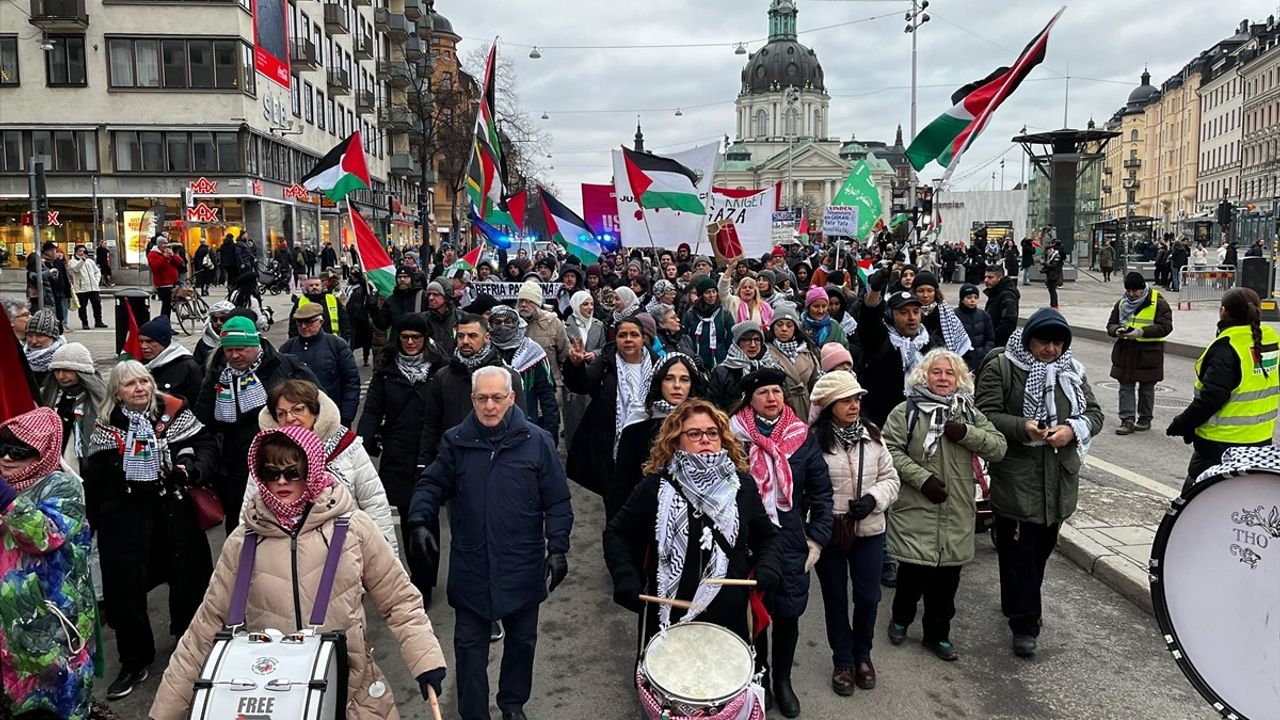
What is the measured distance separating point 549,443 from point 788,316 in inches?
115

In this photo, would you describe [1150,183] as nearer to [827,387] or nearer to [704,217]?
[704,217]

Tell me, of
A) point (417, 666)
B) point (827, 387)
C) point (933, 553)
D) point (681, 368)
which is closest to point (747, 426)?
point (827, 387)

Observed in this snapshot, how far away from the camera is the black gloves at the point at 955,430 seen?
474 centimetres

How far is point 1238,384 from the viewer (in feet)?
19.1

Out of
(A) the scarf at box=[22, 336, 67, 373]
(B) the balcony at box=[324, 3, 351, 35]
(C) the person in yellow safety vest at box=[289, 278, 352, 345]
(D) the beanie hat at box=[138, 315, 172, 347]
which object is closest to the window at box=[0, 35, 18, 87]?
(B) the balcony at box=[324, 3, 351, 35]

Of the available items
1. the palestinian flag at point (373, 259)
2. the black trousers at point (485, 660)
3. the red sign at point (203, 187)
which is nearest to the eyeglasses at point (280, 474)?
the black trousers at point (485, 660)

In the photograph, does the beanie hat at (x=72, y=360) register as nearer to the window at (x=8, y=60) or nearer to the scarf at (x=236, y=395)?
the scarf at (x=236, y=395)

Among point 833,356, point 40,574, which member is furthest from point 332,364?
point 833,356

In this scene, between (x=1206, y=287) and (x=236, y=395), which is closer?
(x=236, y=395)

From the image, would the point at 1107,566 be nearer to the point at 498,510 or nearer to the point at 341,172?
the point at 498,510

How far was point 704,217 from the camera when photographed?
13.2 meters

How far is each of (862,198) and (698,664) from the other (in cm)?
1512

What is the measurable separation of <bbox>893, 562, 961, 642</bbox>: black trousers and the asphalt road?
0.15m

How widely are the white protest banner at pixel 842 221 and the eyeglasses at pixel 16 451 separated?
13.9 m
